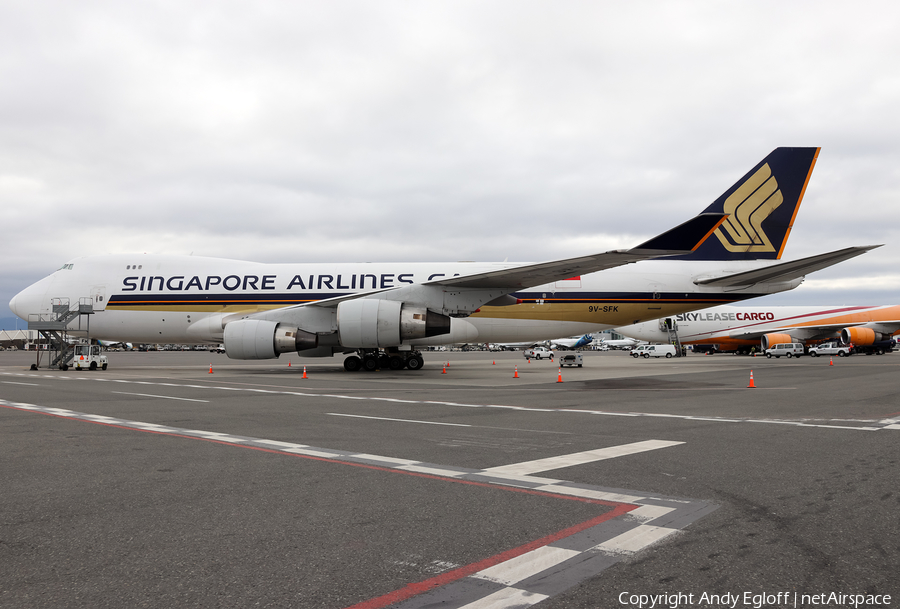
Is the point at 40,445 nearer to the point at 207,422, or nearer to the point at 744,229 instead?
the point at 207,422

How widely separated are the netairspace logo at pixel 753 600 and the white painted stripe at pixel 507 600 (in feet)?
1.47

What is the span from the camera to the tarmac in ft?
10.0

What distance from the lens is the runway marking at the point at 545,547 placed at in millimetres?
2945

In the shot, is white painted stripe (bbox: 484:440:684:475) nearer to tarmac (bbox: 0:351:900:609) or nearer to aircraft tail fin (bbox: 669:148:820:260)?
tarmac (bbox: 0:351:900:609)

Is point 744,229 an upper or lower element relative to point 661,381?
upper

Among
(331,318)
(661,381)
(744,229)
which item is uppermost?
(744,229)

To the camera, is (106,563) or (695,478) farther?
(695,478)

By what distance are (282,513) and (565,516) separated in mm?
2143

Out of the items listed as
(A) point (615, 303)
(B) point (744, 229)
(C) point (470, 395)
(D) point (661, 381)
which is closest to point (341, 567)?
(C) point (470, 395)

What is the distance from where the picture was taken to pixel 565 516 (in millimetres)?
4285

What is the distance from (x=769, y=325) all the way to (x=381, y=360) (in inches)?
1579

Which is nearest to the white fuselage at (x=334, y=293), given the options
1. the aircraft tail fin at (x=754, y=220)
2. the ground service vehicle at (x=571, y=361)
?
the aircraft tail fin at (x=754, y=220)

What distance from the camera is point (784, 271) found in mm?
23375

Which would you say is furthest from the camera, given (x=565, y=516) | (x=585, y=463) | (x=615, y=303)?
(x=615, y=303)
